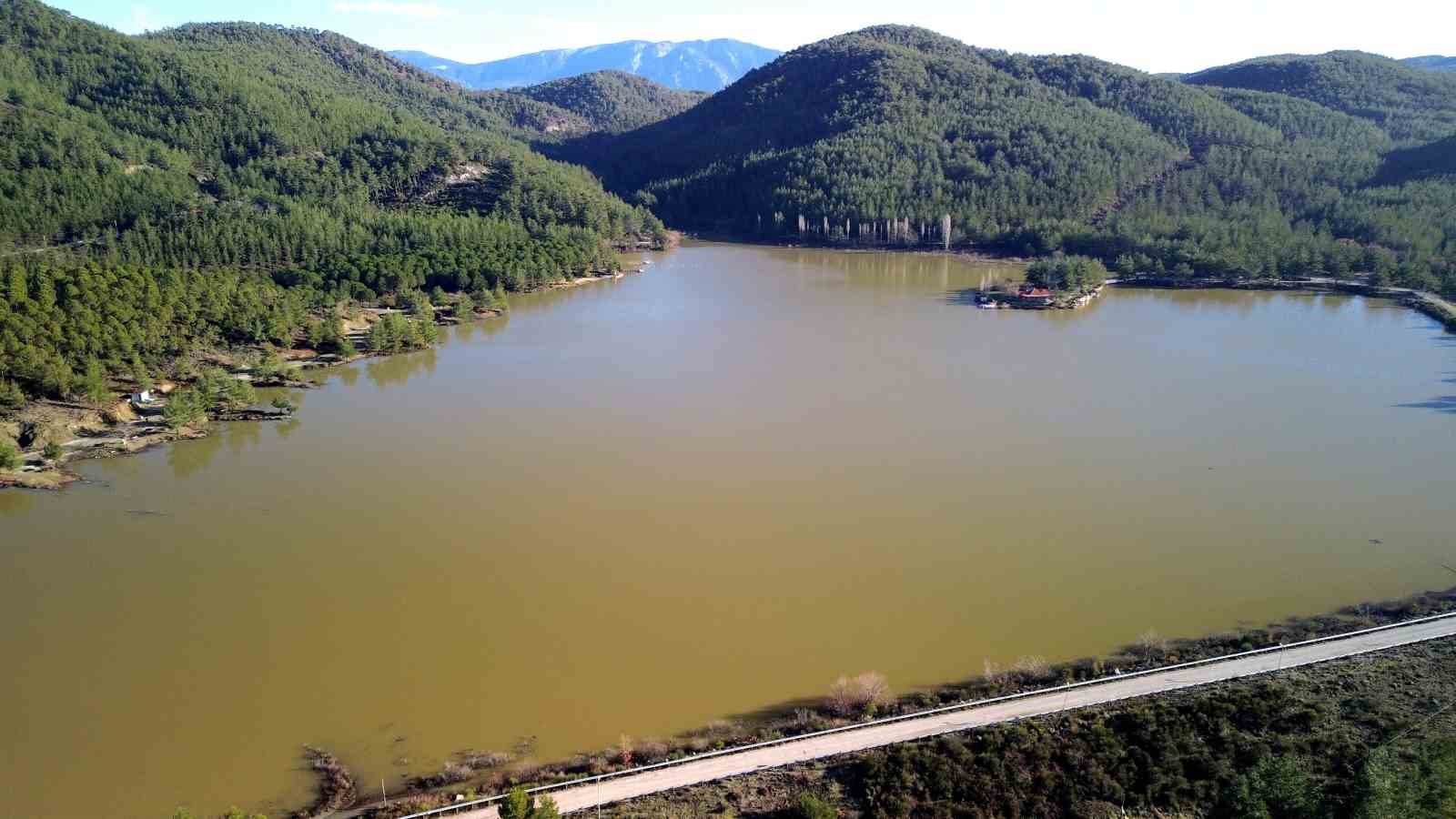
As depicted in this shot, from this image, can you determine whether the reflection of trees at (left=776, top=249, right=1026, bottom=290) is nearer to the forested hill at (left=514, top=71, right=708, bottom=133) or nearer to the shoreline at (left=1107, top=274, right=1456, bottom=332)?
the shoreline at (left=1107, top=274, right=1456, bottom=332)

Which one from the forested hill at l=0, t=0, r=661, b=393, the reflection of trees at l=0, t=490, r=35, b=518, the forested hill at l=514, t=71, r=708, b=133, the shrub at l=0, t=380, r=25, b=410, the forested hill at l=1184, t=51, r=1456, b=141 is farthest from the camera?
the forested hill at l=514, t=71, r=708, b=133

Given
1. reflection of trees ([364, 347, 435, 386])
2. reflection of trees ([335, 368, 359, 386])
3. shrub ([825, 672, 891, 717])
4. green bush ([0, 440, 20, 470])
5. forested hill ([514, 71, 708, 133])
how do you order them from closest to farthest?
shrub ([825, 672, 891, 717]) → green bush ([0, 440, 20, 470]) → reflection of trees ([335, 368, 359, 386]) → reflection of trees ([364, 347, 435, 386]) → forested hill ([514, 71, 708, 133])

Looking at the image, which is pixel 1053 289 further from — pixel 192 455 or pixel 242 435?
pixel 192 455

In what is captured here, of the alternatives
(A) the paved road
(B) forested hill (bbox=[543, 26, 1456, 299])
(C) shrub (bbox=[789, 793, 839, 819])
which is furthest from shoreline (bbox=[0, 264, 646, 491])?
(B) forested hill (bbox=[543, 26, 1456, 299])

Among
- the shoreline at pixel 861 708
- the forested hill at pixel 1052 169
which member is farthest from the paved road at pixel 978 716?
the forested hill at pixel 1052 169

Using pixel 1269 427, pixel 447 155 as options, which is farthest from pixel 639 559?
pixel 447 155

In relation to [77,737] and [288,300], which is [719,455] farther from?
[288,300]

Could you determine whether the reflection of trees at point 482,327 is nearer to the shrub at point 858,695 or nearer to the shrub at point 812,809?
the shrub at point 858,695
